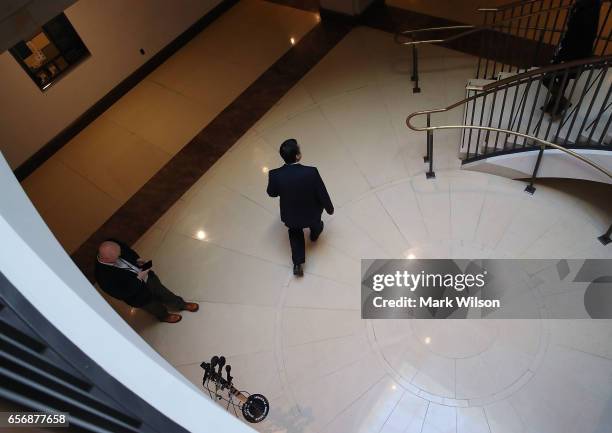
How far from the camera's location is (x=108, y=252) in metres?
5.08

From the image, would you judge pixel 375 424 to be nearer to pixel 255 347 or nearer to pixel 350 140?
pixel 255 347

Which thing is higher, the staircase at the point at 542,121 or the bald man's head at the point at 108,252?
the bald man's head at the point at 108,252

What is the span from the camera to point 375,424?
216 inches

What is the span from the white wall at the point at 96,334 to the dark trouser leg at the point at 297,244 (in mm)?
3842

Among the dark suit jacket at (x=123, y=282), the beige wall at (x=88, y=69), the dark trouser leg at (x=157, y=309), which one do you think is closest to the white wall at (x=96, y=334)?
the dark suit jacket at (x=123, y=282)

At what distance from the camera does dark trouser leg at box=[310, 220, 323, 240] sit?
21.6ft

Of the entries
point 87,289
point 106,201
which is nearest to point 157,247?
point 106,201

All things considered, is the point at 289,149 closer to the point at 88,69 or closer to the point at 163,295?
the point at 163,295

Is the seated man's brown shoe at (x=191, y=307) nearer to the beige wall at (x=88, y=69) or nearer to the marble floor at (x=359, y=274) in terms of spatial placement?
the marble floor at (x=359, y=274)

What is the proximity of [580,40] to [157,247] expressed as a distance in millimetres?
6285

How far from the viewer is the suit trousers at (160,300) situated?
6.00 metres

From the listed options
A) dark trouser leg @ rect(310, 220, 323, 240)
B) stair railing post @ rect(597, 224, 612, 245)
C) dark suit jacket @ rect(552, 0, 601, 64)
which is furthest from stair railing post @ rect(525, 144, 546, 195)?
dark trouser leg @ rect(310, 220, 323, 240)

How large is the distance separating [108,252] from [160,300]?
4.42 ft

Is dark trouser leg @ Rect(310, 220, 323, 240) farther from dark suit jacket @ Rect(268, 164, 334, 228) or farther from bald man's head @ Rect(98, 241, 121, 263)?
bald man's head @ Rect(98, 241, 121, 263)
